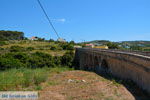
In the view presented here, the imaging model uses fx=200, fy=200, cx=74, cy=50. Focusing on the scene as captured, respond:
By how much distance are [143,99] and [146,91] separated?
0.81 metres

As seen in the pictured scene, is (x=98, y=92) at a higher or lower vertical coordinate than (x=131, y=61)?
lower

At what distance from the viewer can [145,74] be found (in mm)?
7500

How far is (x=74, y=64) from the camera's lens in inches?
1918

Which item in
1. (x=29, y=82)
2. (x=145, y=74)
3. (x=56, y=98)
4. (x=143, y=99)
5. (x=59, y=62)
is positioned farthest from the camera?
(x=59, y=62)

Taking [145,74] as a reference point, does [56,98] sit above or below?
below

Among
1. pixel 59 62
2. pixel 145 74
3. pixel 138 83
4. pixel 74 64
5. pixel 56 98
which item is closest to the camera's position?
pixel 56 98

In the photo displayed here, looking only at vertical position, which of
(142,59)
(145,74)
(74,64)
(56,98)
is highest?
(142,59)

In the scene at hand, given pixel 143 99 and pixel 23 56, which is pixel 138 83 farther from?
pixel 23 56

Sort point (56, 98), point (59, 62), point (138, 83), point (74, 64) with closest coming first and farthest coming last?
point (56, 98) → point (138, 83) → point (59, 62) → point (74, 64)

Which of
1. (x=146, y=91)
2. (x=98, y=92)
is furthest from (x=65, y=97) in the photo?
(x=146, y=91)

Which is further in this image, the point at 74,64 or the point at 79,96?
the point at 74,64

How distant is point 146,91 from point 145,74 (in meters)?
0.67

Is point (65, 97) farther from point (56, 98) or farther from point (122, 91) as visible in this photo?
point (122, 91)

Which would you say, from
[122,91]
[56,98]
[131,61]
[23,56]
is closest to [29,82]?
[56,98]
